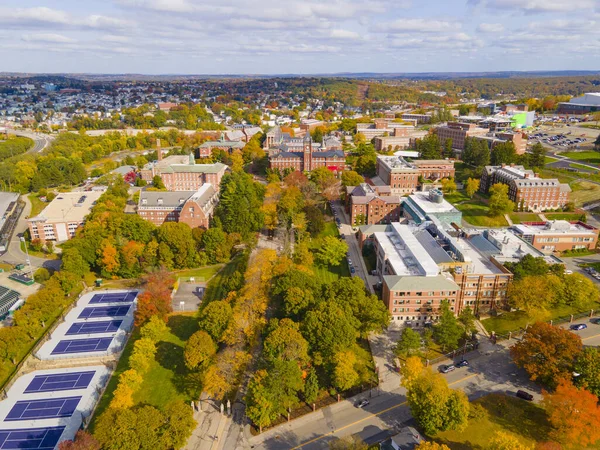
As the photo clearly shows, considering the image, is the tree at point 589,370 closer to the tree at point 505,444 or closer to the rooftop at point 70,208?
the tree at point 505,444

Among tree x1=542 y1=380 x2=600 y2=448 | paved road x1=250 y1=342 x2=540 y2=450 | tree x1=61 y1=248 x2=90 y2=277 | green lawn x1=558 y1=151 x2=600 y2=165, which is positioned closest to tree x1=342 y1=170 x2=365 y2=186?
tree x1=61 y1=248 x2=90 y2=277

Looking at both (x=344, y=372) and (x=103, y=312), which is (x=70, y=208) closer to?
(x=103, y=312)

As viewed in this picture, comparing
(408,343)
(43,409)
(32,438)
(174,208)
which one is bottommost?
(32,438)

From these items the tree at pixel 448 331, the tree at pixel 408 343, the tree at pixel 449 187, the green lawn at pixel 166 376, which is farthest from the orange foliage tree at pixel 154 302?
the tree at pixel 449 187

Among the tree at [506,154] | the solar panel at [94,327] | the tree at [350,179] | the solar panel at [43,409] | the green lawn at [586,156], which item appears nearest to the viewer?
the solar panel at [43,409]

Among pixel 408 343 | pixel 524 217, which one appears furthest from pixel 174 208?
pixel 524 217

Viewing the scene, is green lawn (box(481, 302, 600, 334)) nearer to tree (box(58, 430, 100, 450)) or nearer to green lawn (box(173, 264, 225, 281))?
green lawn (box(173, 264, 225, 281))
